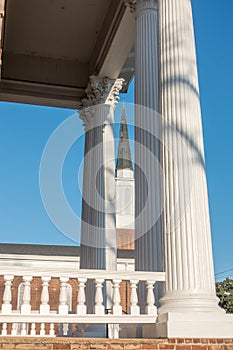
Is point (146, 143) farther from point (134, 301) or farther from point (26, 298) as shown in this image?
point (26, 298)

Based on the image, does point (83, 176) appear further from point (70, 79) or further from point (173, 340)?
point (173, 340)

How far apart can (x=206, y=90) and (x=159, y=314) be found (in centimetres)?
3964

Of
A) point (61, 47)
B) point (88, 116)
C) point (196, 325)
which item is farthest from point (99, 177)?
point (196, 325)

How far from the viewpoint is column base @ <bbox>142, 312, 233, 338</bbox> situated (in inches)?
293

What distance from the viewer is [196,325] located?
24.5 ft

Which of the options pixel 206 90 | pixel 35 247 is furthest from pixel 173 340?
pixel 206 90

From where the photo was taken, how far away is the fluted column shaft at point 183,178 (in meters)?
7.85

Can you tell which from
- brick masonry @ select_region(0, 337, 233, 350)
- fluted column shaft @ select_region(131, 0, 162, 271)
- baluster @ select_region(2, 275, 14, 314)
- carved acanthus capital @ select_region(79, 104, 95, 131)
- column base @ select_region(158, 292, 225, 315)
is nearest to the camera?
brick masonry @ select_region(0, 337, 233, 350)

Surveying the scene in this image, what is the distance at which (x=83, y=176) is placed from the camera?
62.5ft

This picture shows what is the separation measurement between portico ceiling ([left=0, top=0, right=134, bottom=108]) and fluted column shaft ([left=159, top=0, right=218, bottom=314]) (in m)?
5.97

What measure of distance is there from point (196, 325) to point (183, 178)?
8.53ft

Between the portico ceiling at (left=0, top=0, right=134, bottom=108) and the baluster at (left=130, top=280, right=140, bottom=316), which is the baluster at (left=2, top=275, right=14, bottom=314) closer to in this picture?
the baluster at (left=130, top=280, right=140, bottom=316)

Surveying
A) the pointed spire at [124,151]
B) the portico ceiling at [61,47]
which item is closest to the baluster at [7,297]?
the portico ceiling at [61,47]

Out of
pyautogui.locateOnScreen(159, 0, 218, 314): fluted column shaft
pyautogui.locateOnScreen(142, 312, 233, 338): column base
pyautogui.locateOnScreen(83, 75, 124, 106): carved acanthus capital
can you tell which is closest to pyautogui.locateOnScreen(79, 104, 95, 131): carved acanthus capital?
pyautogui.locateOnScreen(83, 75, 124, 106): carved acanthus capital
